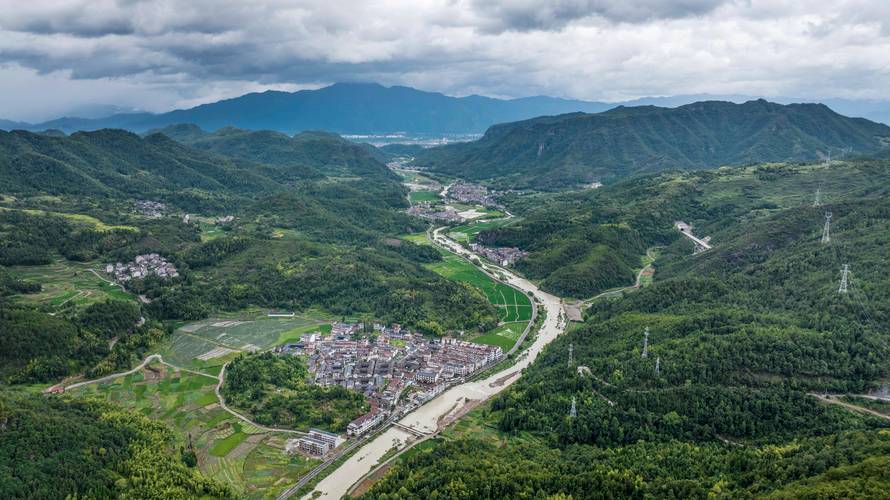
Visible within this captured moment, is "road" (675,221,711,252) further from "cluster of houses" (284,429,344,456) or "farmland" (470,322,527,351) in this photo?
"cluster of houses" (284,429,344,456)

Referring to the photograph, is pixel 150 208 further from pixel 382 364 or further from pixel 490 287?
pixel 382 364

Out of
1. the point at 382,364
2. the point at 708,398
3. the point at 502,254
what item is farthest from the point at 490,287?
the point at 708,398

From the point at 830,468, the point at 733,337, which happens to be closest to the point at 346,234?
the point at 733,337

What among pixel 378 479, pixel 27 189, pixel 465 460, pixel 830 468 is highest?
pixel 27 189

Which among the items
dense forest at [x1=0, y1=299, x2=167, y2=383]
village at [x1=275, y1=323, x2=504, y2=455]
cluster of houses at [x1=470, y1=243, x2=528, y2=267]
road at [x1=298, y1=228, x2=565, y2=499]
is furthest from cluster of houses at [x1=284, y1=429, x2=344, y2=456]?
cluster of houses at [x1=470, y1=243, x2=528, y2=267]

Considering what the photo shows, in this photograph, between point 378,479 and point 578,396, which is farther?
point 578,396

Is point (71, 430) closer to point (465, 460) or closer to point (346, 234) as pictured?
point (465, 460)
